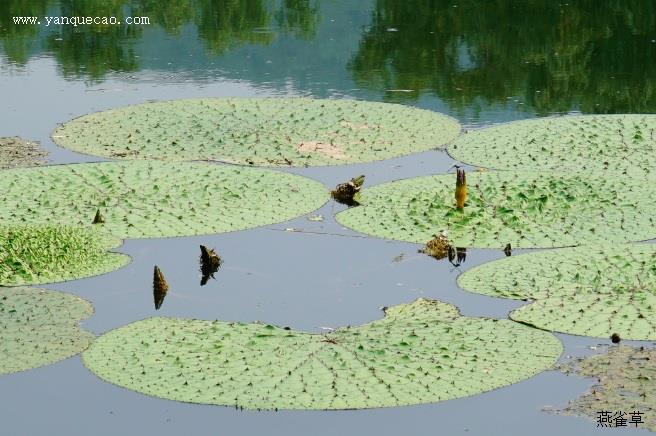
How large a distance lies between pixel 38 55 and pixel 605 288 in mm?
6324

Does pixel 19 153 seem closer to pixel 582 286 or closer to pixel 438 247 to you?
pixel 438 247

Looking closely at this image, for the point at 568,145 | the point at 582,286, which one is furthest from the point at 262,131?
the point at 582,286

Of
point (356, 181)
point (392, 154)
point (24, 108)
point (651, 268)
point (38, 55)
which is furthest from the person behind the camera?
point (38, 55)

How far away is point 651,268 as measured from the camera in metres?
4.98

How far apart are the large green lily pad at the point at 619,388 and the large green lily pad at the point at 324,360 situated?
0.15 metres

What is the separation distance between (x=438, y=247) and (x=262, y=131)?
2.09 m

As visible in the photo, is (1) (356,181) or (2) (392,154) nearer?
(1) (356,181)

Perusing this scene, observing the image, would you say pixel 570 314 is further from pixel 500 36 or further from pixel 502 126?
pixel 500 36

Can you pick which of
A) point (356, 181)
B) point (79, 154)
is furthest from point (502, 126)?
point (79, 154)

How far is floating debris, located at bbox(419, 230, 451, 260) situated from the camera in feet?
17.8

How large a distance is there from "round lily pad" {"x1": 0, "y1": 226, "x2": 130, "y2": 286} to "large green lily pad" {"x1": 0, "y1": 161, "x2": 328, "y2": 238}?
0.23m

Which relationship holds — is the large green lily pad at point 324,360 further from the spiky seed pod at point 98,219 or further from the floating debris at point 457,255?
the spiky seed pod at point 98,219

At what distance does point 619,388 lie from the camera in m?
4.12

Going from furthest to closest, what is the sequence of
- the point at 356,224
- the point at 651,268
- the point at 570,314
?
1. the point at 356,224
2. the point at 651,268
3. the point at 570,314
